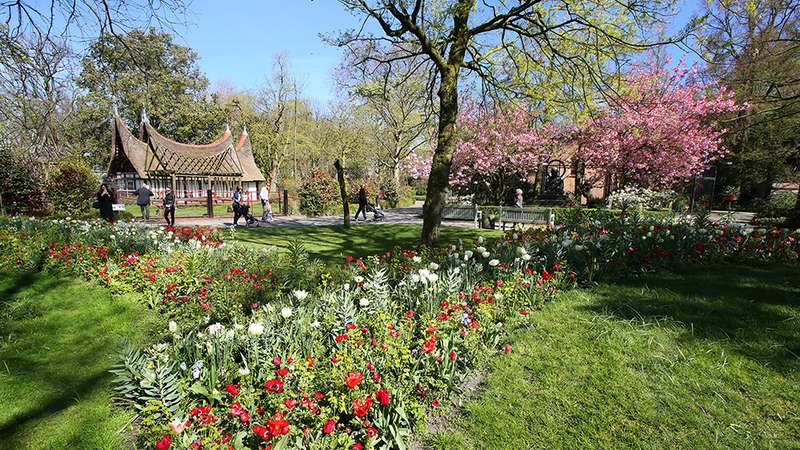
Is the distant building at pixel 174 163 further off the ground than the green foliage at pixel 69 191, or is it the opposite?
the distant building at pixel 174 163

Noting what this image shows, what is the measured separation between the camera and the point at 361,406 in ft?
7.23

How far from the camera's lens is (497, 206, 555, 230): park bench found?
1238 centimetres

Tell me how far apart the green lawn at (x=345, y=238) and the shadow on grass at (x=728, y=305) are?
525 centimetres

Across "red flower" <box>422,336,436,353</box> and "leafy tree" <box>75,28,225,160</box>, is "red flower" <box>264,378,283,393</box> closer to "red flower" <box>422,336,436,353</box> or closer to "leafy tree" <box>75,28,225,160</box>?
"red flower" <box>422,336,436,353</box>

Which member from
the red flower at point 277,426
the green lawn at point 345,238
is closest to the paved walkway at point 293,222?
the green lawn at point 345,238

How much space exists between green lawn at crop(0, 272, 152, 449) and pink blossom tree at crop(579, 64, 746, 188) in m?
18.2

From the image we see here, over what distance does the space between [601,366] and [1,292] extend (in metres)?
7.55

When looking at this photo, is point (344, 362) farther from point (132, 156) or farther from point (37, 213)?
point (132, 156)

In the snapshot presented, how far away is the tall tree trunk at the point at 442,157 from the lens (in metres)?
7.46

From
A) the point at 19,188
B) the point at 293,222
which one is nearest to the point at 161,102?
the point at 19,188

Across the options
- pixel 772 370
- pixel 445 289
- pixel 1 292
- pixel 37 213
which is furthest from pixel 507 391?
pixel 37 213

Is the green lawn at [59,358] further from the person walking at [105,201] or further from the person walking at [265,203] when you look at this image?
the person walking at [265,203]

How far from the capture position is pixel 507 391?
119 inches

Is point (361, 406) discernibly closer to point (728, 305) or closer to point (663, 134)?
point (728, 305)
